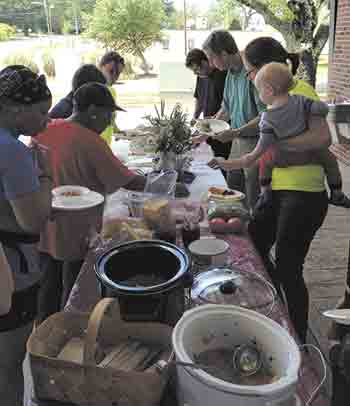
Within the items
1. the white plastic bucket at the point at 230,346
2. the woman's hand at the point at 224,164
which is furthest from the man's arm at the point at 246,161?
the white plastic bucket at the point at 230,346

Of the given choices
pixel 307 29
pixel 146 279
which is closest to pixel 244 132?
pixel 146 279

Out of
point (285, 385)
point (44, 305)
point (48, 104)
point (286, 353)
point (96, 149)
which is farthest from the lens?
point (44, 305)

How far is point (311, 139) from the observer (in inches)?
79.8

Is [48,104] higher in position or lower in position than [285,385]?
higher

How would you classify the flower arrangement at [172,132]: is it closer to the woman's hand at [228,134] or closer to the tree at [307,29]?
the woman's hand at [228,134]

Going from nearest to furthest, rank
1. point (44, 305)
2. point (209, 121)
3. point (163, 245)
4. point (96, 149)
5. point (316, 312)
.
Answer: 1. point (163, 245)
2. point (96, 149)
3. point (44, 305)
4. point (316, 312)
5. point (209, 121)

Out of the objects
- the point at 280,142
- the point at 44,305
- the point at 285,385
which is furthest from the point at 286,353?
the point at 44,305

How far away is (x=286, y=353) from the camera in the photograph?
90 centimetres

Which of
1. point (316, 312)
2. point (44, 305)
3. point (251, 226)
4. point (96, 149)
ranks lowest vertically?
point (316, 312)

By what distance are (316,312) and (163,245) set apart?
1.89 meters

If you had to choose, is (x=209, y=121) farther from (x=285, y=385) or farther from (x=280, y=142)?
(x=285, y=385)

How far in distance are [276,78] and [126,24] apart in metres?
22.7

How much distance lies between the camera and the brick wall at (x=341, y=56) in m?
6.22

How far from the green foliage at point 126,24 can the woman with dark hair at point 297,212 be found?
2230 centimetres
